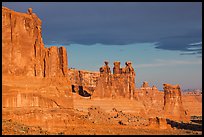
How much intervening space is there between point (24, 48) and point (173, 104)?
55334 millimetres

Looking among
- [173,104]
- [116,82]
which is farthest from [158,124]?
[116,82]

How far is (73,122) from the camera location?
52531mm

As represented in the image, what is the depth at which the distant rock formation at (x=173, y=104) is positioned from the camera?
9912cm

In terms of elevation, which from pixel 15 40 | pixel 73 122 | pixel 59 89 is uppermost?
pixel 15 40

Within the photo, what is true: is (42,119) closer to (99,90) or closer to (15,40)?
(15,40)

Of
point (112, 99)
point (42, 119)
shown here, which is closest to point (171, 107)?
point (112, 99)

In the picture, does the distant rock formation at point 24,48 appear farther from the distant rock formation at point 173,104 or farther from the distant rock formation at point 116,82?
the distant rock formation at point 173,104

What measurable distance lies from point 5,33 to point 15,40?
5.05 feet

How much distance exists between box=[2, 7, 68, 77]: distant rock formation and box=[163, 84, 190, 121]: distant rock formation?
47803mm

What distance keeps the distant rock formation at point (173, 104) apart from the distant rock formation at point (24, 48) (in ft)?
157

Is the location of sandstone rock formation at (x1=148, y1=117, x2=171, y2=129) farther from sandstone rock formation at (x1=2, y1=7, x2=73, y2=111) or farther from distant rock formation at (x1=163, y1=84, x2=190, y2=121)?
Answer: distant rock formation at (x1=163, y1=84, x2=190, y2=121)

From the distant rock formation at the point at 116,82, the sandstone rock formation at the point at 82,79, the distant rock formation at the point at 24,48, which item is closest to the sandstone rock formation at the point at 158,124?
the distant rock formation at the point at 24,48

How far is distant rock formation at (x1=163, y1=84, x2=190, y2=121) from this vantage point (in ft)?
325

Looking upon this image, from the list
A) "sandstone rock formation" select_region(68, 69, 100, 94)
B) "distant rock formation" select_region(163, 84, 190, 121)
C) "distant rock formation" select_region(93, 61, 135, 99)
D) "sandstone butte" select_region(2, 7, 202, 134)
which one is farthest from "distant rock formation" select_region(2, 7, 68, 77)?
"distant rock formation" select_region(163, 84, 190, 121)
